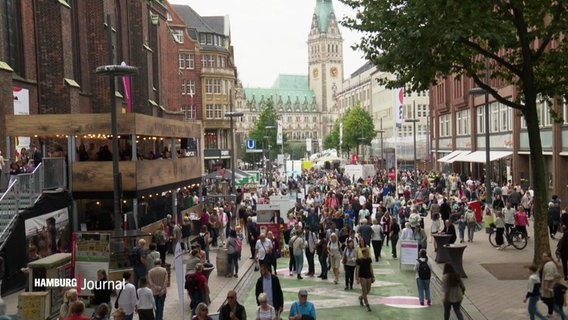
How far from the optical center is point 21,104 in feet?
84.0

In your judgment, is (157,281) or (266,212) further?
(266,212)

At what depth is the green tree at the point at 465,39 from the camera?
15727 mm

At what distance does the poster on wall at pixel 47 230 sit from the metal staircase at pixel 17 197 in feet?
1.55

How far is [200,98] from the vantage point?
8738 centimetres

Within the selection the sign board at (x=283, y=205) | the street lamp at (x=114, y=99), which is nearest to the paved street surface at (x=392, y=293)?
the street lamp at (x=114, y=99)

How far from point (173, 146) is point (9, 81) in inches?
244

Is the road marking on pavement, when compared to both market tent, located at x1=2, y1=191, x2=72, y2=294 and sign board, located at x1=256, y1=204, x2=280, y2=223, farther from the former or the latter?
market tent, located at x1=2, y1=191, x2=72, y2=294

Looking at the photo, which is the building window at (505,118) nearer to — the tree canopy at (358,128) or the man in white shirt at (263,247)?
the man in white shirt at (263,247)

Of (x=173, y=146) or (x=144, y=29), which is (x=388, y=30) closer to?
(x=173, y=146)

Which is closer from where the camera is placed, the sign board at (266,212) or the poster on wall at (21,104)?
the sign board at (266,212)

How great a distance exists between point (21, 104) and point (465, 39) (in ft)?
54.5

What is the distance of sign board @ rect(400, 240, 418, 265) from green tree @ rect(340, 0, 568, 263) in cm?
338

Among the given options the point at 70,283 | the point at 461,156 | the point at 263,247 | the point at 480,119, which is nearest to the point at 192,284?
the point at 70,283

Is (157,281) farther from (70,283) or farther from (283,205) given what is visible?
(283,205)
